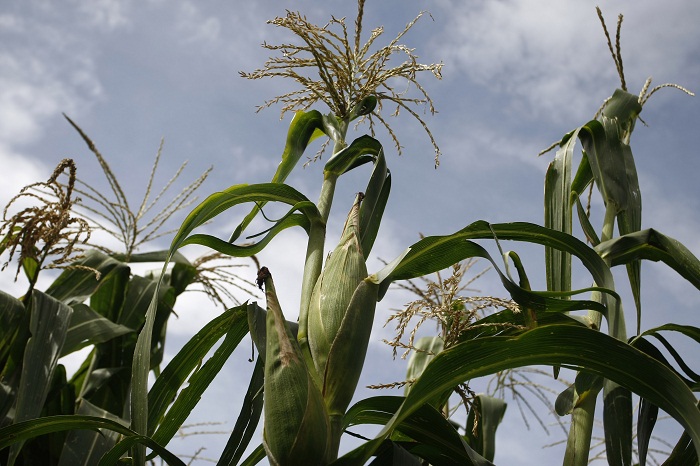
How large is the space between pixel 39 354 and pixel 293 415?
3.26 feet

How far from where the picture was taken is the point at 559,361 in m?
1.10

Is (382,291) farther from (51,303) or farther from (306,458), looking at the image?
(51,303)

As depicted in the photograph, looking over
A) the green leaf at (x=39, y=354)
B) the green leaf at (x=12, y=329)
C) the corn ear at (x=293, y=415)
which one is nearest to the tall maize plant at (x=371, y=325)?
the corn ear at (x=293, y=415)

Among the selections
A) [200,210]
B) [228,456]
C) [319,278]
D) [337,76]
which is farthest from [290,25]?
[228,456]

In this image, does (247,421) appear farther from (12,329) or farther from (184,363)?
(12,329)

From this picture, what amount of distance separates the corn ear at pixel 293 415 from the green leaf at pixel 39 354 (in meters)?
0.74

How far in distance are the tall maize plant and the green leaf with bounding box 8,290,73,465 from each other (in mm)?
422

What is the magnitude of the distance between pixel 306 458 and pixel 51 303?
3.73 feet

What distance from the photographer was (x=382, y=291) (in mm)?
1167

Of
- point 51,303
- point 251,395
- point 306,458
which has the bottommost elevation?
point 306,458

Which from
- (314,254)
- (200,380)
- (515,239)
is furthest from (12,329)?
(515,239)

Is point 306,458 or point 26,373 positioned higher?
point 26,373

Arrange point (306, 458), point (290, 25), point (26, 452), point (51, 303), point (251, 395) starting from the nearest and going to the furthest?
point (306, 458), point (251, 395), point (290, 25), point (51, 303), point (26, 452)

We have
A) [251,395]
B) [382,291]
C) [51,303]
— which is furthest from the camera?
[51,303]
